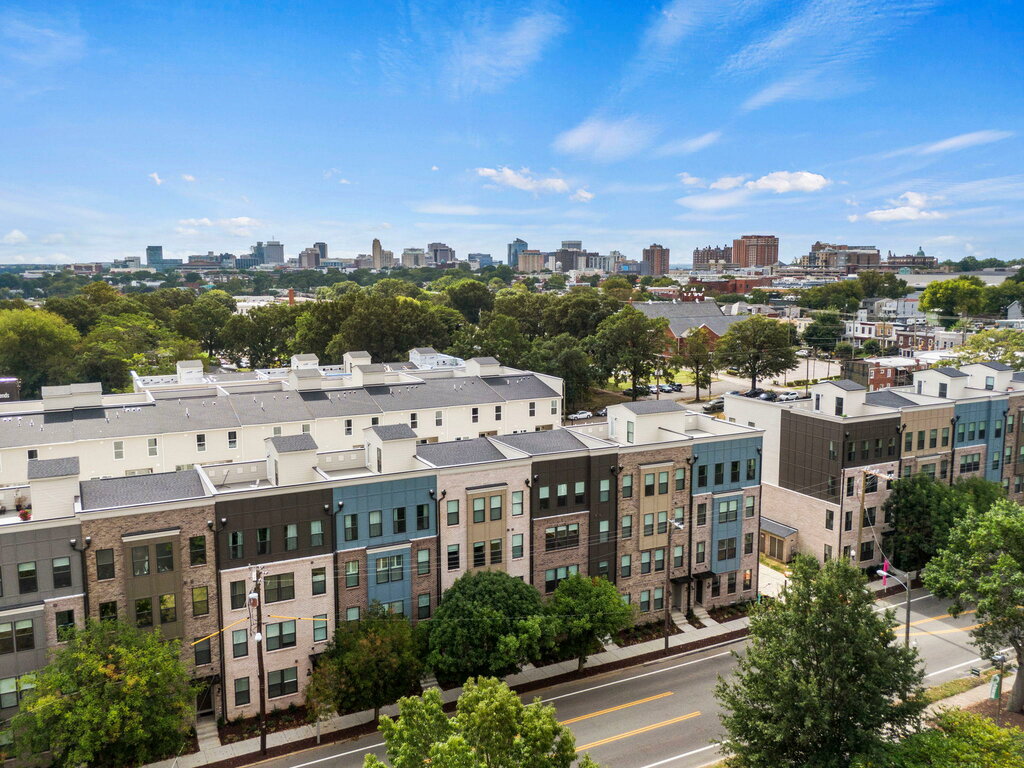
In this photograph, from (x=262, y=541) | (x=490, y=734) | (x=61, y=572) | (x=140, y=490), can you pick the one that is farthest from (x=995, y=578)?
(x=61, y=572)

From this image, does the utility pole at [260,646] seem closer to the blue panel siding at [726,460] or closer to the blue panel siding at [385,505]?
the blue panel siding at [385,505]

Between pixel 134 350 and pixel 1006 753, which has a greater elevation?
pixel 134 350

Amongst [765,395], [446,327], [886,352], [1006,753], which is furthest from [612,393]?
[1006,753]

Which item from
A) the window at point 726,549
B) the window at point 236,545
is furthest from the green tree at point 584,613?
the window at point 236,545

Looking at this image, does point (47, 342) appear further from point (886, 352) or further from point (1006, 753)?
point (886, 352)

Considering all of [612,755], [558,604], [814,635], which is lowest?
[612,755]

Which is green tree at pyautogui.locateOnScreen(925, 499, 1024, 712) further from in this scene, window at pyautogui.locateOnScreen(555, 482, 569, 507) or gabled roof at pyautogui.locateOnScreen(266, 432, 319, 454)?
gabled roof at pyautogui.locateOnScreen(266, 432, 319, 454)
